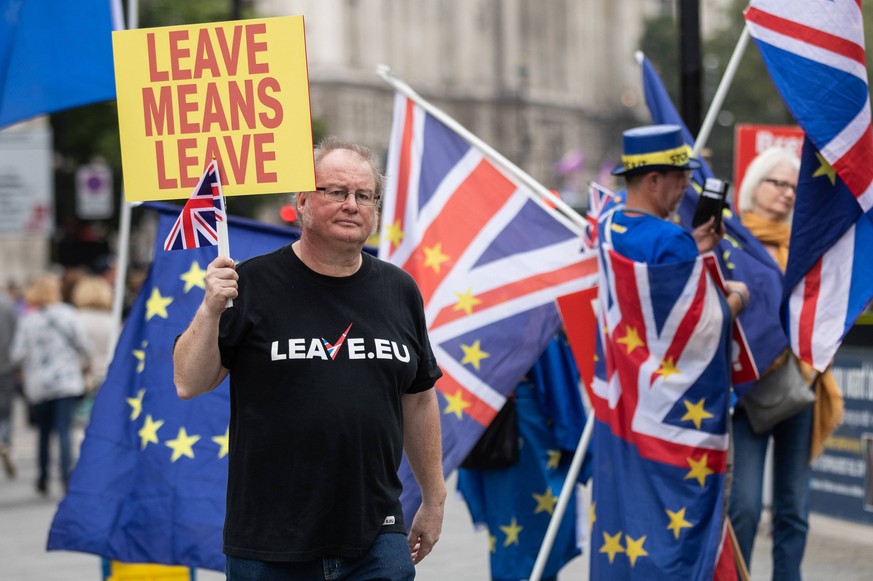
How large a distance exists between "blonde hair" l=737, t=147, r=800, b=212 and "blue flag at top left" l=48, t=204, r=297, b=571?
209 cm

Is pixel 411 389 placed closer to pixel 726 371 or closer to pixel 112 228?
pixel 726 371

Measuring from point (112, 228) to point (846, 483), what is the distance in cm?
3144

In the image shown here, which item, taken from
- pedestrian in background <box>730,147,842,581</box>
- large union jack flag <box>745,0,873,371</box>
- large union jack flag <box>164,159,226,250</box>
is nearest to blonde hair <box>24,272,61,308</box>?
pedestrian in background <box>730,147,842,581</box>

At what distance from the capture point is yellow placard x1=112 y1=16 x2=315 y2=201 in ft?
14.2

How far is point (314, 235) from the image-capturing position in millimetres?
4148

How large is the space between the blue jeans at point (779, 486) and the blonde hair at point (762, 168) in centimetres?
102

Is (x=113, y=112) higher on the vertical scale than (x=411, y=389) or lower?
higher

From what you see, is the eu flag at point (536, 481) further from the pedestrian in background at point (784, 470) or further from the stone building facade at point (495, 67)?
the stone building facade at point (495, 67)

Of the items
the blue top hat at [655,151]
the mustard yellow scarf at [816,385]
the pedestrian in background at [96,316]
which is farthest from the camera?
the pedestrian in background at [96,316]

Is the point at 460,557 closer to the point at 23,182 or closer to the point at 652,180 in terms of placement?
the point at 652,180

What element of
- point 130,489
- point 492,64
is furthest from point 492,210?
point 492,64

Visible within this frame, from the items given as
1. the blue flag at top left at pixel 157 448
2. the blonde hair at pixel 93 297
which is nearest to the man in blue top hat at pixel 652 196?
the blue flag at top left at pixel 157 448

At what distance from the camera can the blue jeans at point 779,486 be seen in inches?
246

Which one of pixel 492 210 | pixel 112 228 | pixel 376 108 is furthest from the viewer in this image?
pixel 376 108
